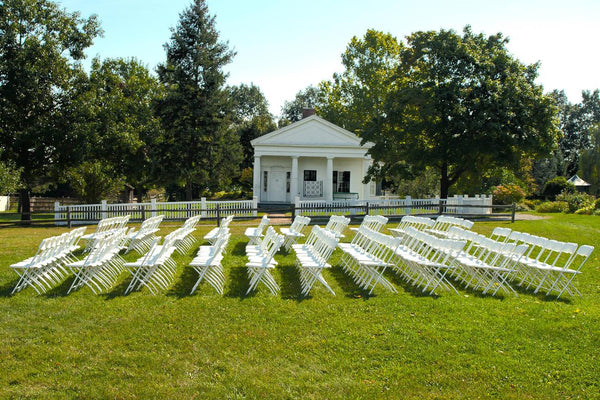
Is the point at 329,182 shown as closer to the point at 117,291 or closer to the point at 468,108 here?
the point at 468,108

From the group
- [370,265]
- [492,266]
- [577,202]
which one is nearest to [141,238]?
[370,265]

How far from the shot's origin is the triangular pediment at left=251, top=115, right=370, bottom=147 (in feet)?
87.0

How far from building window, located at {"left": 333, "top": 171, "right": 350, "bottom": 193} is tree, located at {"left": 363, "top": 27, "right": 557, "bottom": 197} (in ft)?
20.6

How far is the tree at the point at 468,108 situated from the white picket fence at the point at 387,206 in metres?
1.92

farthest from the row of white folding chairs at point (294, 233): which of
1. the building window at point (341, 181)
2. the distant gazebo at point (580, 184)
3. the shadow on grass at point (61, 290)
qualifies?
the distant gazebo at point (580, 184)

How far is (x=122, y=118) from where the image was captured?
2420 centimetres

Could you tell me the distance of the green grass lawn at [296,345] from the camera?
4.55 metres

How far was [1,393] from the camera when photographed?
14.3 feet

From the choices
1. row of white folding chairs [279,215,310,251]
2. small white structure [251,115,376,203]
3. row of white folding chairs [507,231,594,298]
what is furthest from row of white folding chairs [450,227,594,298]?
small white structure [251,115,376,203]

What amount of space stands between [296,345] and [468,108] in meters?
18.4

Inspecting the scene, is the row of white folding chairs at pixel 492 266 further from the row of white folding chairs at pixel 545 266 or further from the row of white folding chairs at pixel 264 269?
the row of white folding chairs at pixel 264 269

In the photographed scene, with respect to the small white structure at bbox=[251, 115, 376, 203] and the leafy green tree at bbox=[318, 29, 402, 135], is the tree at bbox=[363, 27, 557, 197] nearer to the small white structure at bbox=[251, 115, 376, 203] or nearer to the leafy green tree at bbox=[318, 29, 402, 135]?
the small white structure at bbox=[251, 115, 376, 203]

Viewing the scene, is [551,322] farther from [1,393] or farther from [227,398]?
[1,393]

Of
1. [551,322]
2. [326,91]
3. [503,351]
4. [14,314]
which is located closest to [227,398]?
[503,351]
